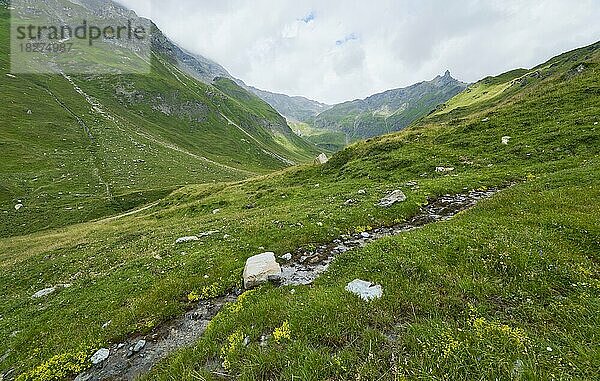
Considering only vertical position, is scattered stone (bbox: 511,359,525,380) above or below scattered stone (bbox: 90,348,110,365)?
above

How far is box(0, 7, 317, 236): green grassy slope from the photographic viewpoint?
6775 centimetres

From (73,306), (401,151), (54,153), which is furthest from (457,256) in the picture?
(54,153)

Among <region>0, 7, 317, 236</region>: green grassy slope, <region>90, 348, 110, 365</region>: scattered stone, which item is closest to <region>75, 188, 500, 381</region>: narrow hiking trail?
<region>90, 348, 110, 365</region>: scattered stone

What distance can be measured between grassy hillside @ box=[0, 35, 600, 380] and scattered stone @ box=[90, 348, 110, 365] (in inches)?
15.2

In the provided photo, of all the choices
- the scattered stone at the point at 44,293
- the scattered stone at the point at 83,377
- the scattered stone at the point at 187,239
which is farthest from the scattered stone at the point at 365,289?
the scattered stone at the point at 44,293

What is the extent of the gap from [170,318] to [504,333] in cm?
1206

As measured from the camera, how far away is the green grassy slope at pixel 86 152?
67750 millimetres

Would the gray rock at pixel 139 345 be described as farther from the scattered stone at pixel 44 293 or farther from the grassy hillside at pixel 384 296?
the scattered stone at pixel 44 293

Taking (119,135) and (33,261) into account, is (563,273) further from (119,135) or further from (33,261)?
(119,135)

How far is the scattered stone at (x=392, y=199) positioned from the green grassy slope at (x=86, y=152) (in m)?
63.3

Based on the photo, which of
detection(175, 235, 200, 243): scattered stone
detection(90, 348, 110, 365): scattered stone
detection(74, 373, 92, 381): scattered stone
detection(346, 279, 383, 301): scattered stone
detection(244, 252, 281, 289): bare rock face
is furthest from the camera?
detection(175, 235, 200, 243): scattered stone

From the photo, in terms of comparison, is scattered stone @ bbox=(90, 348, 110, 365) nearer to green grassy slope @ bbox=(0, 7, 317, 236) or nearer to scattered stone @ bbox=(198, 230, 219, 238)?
scattered stone @ bbox=(198, 230, 219, 238)

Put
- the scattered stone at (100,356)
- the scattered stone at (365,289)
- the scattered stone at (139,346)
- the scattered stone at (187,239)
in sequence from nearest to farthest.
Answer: the scattered stone at (365,289), the scattered stone at (100,356), the scattered stone at (139,346), the scattered stone at (187,239)

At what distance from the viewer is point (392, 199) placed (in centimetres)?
2222
